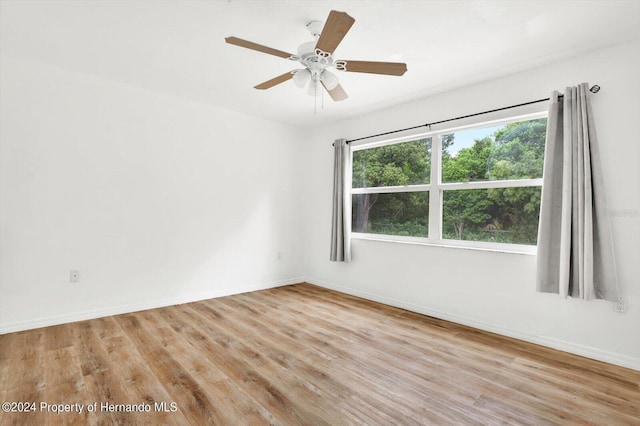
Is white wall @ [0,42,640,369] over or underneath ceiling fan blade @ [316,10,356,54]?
underneath

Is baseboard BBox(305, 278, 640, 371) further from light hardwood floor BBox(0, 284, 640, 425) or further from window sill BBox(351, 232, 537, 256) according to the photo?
window sill BBox(351, 232, 537, 256)

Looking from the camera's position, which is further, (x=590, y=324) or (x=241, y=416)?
(x=590, y=324)

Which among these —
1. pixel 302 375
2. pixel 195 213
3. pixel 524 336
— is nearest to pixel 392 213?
pixel 524 336

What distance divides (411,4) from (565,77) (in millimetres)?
1665

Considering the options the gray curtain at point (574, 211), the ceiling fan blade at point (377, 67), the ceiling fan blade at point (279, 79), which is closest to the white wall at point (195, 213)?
the gray curtain at point (574, 211)

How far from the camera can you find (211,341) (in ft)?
8.84

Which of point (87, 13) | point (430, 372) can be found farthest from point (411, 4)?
point (430, 372)

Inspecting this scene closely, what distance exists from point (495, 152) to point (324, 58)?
2.03 m

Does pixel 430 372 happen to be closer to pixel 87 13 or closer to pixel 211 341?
pixel 211 341

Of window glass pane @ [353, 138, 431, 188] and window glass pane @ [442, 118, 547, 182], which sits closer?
window glass pane @ [442, 118, 547, 182]

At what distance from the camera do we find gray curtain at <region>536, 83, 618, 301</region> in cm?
238

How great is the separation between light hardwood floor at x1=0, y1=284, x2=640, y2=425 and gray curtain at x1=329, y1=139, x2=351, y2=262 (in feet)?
4.30

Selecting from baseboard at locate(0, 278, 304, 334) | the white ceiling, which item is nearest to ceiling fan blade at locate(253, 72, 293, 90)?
the white ceiling

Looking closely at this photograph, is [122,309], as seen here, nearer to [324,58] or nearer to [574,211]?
[324,58]
